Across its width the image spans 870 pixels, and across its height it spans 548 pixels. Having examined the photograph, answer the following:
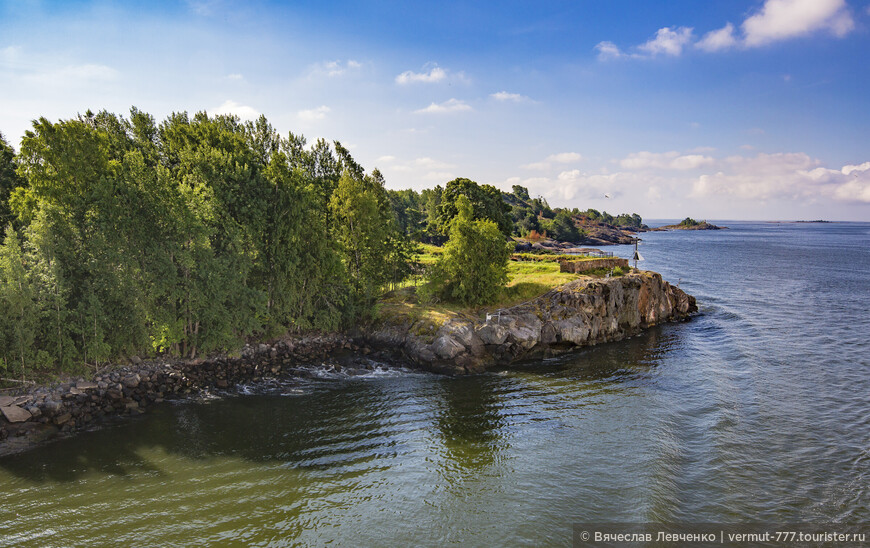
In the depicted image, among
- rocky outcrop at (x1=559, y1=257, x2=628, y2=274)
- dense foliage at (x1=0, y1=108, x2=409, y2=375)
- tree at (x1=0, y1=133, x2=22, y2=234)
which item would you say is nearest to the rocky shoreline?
dense foliage at (x1=0, y1=108, x2=409, y2=375)

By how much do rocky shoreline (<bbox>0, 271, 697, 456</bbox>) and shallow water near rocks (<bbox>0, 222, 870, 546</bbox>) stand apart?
2.36m

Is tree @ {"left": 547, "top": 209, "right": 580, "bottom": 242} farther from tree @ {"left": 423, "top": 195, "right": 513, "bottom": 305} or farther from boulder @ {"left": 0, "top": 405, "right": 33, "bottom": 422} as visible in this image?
boulder @ {"left": 0, "top": 405, "right": 33, "bottom": 422}

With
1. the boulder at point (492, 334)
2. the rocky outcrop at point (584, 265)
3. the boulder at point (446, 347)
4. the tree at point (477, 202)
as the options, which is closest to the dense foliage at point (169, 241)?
the boulder at point (446, 347)

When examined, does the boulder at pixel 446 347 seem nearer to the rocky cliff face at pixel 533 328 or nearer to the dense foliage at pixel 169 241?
the rocky cliff face at pixel 533 328

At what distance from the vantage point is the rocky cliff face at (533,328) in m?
40.1

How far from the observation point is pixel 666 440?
26.4 meters

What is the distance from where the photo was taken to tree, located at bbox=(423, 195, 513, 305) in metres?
47.2

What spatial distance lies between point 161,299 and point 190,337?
4.05m

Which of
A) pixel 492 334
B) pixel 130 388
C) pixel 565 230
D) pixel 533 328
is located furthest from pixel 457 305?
pixel 565 230

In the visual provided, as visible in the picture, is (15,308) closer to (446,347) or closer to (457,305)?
(446,347)

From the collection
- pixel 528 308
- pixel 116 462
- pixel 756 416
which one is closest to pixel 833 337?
pixel 756 416

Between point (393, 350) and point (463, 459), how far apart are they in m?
19.9

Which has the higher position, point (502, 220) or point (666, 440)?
point (502, 220)

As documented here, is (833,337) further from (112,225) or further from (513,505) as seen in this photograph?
(112,225)
